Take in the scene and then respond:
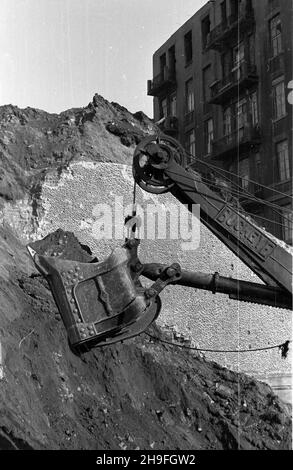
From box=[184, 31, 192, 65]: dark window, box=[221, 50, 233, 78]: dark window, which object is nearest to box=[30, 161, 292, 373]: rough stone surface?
box=[221, 50, 233, 78]: dark window

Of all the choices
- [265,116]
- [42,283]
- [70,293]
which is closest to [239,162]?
[265,116]

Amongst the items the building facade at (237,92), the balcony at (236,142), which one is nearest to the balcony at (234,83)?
the building facade at (237,92)

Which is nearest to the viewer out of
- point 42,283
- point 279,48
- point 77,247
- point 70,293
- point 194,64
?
point 70,293

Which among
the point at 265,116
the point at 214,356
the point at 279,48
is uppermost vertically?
the point at 279,48

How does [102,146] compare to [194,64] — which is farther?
[194,64]

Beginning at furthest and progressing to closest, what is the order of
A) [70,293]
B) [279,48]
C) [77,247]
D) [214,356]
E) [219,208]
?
1. [279,48]
2. [214,356]
3. [77,247]
4. [219,208]
5. [70,293]

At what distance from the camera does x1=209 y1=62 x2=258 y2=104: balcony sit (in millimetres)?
30938

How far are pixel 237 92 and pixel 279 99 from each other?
2.79 metres

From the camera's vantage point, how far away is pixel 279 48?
96.8 ft

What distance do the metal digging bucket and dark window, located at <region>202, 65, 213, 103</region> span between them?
28189 millimetres

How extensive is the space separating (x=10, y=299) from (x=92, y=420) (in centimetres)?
304

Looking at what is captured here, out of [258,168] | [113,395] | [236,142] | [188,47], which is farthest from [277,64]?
[113,395]

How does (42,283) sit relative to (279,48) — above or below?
below

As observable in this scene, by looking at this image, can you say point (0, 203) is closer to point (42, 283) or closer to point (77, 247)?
point (77, 247)
